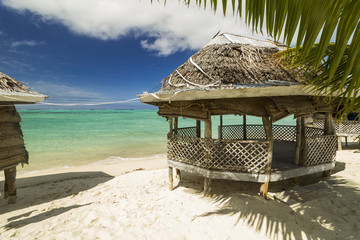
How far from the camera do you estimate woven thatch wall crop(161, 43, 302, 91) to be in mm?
4285

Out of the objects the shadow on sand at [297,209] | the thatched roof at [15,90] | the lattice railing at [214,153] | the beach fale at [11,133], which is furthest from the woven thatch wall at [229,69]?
the beach fale at [11,133]

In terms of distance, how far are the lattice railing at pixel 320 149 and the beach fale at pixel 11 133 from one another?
8494mm

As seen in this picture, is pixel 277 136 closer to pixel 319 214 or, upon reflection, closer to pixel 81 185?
pixel 319 214

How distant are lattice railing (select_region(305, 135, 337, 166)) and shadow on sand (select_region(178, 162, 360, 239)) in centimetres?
81

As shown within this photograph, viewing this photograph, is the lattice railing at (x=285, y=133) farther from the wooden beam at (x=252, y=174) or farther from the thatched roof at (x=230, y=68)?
the thatched roof at (x=230, y=68)

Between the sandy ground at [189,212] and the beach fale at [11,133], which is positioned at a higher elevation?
the beach fale at [11,133]

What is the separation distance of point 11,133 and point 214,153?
647 centimetres

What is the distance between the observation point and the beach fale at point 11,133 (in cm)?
508

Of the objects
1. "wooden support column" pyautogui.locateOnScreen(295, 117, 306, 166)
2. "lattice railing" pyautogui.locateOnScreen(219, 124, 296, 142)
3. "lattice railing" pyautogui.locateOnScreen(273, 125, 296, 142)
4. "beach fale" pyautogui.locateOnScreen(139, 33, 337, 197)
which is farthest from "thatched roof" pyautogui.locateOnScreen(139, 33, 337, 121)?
"lattice railing" pyautogui.locateOnScreen(219, 124, 296, 142)

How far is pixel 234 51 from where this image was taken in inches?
196

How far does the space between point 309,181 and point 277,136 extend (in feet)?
12.1

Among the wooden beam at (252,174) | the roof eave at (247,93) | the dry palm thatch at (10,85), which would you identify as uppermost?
the dry palm thatch at (10,85)

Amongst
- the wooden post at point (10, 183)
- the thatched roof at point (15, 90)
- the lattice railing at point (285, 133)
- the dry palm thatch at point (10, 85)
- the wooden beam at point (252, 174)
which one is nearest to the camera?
the wooden beam at point (252, 174)

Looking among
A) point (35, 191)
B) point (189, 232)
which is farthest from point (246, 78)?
point (35, 191)
